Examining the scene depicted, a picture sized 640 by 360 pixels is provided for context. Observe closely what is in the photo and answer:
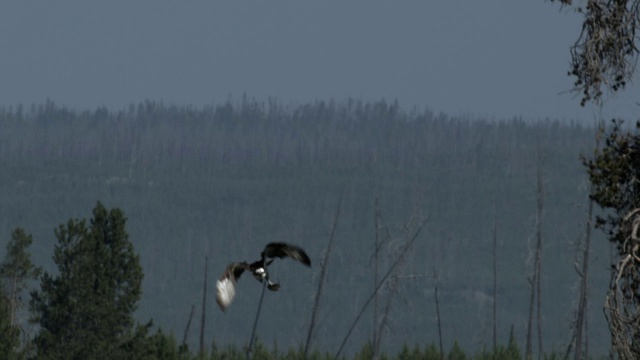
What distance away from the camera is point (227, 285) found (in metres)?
15.5

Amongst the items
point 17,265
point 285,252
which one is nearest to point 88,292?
point 17,265

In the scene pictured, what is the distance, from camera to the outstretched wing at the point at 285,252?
14320 millimetres

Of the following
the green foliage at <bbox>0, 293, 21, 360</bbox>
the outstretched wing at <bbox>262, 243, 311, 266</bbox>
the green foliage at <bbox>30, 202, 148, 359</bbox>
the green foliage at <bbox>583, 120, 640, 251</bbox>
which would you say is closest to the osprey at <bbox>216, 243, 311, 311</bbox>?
the outstretched wing at <bbox>262, 243, 311, 266</bbox>

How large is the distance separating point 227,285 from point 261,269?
0.34m

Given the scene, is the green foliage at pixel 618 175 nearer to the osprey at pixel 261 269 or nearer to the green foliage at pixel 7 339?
the osprey at pixel 261 269

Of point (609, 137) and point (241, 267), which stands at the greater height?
point (609, 137)

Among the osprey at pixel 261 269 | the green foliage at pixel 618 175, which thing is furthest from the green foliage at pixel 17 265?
the green foliage at pixel 618 175

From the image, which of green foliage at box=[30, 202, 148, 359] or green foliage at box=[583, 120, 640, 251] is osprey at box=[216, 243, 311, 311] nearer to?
green foliage at box=[583, 120, 640, 251]

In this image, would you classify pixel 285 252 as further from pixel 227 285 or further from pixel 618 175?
pixel 618 175

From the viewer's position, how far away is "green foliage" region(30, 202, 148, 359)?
7238cm

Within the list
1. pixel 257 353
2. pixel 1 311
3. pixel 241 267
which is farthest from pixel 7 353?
pixel 241 267

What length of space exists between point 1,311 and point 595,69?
5355 centimetres

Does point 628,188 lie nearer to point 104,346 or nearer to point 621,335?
point 621,335

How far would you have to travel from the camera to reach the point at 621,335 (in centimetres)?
1480
